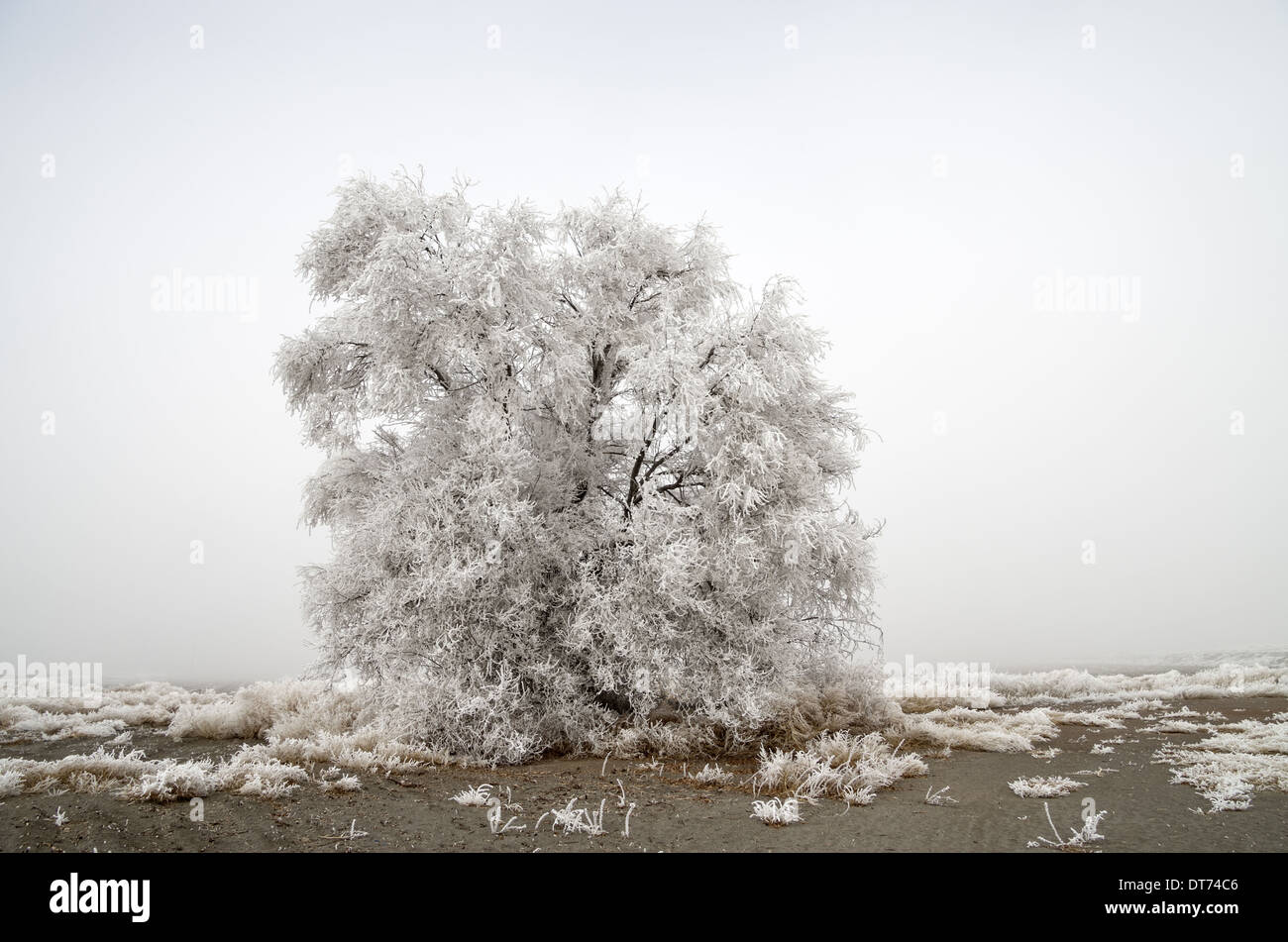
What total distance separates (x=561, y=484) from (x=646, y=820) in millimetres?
6490

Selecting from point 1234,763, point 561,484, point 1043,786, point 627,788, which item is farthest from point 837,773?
point 561,484

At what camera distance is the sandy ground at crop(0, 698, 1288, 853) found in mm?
6637

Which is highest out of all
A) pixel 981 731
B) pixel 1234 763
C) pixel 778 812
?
pixel 778 812

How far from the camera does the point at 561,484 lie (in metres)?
12.9

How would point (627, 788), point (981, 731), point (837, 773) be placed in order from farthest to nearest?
point (981, 731) < point (627, 788) < point (837, 773)

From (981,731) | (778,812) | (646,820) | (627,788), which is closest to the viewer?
(778,812)

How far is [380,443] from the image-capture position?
581 inches

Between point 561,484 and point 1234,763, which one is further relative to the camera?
point 561,484

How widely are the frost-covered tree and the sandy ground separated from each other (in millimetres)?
2031

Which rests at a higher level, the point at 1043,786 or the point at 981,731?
the point at 1043,786

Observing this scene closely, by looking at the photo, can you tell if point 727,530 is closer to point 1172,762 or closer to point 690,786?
point 690,786

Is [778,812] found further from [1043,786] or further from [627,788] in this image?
[1043,786]
